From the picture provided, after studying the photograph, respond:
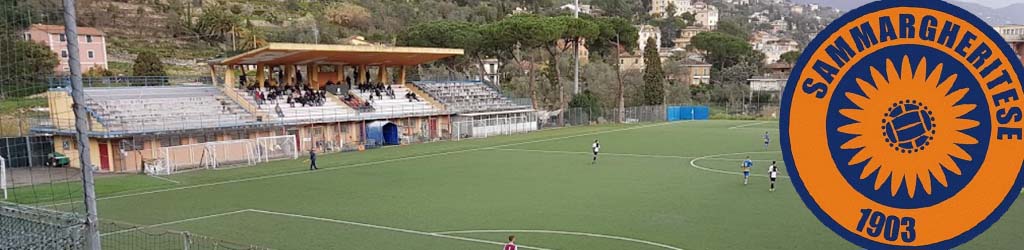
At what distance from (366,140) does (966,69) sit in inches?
1598

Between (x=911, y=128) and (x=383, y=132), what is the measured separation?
42.0 m

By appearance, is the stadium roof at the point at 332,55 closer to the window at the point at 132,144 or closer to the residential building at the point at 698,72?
the window at the point at 132,144

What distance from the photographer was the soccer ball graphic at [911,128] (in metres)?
4.34

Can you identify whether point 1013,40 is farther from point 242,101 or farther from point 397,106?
point 397,106

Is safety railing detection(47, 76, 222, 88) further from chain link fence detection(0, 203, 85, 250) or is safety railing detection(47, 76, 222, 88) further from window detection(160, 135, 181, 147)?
chain link fence detection(0, 203, 85, 250)

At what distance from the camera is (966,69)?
4328 millimetres

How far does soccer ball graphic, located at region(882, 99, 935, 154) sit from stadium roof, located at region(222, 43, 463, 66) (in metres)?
35.6

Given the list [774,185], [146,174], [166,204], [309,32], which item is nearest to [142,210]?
[166,204]

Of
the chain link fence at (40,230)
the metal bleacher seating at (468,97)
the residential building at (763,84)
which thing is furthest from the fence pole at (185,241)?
the residential building at (763,84)

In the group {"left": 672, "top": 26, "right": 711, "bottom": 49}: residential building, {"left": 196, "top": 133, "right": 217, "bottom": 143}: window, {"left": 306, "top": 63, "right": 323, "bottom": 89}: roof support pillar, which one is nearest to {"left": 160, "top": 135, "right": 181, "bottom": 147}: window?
{"left": 196, "top": 133, "right": 217, "bottom": 143}: window

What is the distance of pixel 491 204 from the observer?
20891mm

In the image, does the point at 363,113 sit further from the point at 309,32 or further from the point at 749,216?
the point at 309,32

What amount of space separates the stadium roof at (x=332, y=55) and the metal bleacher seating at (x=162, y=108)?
2860 mm

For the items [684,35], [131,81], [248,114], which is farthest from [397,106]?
[684,35]
